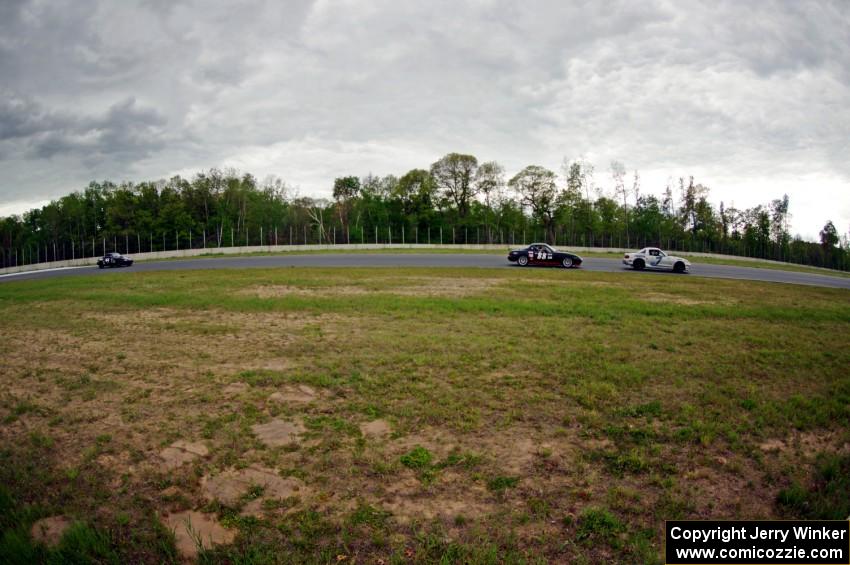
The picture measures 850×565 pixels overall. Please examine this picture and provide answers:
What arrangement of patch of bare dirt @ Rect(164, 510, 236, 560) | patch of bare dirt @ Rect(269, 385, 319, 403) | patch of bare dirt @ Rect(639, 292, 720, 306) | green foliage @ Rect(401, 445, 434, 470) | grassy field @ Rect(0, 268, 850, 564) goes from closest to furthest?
patch of bare dirt @ Rect(164, 510, 236, 560) → grassy field @ Rect(0, 268, 850, 564) → green foliage @ Rect(401, 445, 434, 470) → patch of bare dirt @ Rect(269, 385, 319, 403) → patch of bare dirt @ Rect(639, 292, 720, 306)

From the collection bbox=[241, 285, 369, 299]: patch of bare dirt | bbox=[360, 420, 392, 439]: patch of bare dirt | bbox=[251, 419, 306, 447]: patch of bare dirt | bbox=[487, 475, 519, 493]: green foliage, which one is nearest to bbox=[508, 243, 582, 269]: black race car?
bbox=[241, 285, 369, 299]: patch of bare dirt

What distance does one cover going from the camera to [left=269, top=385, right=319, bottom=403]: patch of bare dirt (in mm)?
5645

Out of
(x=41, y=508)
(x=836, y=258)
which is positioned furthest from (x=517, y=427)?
(x=836, y=258)

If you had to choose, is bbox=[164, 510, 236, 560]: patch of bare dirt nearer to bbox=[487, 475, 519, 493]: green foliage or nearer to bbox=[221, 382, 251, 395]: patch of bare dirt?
bbox=[487, 475, 519, 493]: green foliage

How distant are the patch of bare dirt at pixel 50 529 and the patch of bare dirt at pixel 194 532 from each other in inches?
29.8

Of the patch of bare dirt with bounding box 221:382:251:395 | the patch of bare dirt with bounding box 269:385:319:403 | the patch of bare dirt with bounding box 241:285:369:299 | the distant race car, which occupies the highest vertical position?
the distant race car

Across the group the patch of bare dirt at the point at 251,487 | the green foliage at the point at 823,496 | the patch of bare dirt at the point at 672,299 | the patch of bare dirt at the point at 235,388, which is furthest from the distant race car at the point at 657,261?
the patch of bare dirt at the point at 251,487

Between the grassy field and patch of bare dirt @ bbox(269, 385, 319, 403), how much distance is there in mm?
36

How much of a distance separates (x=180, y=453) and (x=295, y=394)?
1.64 metres

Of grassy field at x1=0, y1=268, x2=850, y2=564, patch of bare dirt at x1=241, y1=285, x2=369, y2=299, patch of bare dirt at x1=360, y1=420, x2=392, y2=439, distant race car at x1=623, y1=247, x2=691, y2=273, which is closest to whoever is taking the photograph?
grassy field at x1=0, y1=268, x2=850, y2=564

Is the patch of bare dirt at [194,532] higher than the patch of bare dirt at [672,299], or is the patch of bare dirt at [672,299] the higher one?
the patch of bare dirt at [672,299]

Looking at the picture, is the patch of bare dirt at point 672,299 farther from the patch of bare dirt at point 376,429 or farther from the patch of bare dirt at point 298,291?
the patch of bare dirt at point 376,429

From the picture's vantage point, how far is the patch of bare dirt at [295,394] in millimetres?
5645

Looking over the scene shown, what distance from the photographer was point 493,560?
9.59 ft
